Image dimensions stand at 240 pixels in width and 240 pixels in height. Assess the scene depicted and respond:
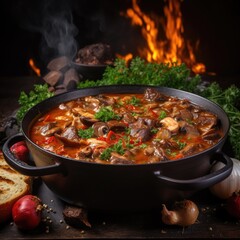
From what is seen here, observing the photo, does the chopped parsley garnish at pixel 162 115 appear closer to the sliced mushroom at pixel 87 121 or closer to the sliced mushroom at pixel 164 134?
the sliced mushroom at pixel 164 134

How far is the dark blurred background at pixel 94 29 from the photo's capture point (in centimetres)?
854

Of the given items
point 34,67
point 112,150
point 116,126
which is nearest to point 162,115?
point 116,126

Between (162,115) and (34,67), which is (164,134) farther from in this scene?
(34,67)

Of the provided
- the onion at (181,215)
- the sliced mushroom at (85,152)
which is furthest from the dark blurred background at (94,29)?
the onion at (181,215)

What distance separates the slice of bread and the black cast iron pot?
0.37 meters

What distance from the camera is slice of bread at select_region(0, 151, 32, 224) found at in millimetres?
4043

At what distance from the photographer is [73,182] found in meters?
3.77

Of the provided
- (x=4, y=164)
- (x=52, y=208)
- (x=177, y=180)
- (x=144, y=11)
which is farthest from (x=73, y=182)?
(x=144, y=11)

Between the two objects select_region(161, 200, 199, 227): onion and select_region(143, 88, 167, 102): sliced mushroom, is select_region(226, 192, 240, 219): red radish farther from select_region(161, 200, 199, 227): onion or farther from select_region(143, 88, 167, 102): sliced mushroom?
select_region(143, 88, 167, 102): sliced mushroom

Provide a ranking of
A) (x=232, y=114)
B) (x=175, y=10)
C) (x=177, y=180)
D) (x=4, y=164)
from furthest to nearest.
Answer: (x=175, y=10)
(x=232, y=114)
(x=4, y=164)
(x=177, y=180)

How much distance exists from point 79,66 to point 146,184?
14.7ft

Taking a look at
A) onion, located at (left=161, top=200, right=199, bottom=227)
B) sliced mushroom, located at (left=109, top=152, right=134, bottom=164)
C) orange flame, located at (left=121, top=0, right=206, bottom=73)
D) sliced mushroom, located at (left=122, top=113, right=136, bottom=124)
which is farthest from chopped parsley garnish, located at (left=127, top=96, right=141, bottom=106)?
orange flame, located at (left=121, top=0, right=206, bottom=73)

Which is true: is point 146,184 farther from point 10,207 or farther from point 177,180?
point 10,207

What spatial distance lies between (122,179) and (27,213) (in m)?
0.91
